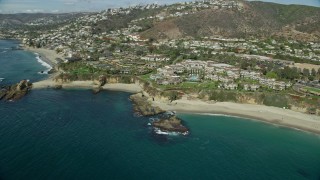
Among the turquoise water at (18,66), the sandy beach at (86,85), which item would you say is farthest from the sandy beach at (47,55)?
the sandy beach at (86,85)

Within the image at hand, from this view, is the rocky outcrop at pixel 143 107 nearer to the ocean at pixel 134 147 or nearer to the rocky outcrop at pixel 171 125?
the ocean at pixel 134 147

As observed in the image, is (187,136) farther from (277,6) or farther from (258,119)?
(277,6)

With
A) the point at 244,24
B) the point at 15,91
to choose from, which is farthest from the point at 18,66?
the point at 244,24

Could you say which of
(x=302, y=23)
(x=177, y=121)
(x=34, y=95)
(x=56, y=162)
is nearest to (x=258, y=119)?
(x=177, y=121)

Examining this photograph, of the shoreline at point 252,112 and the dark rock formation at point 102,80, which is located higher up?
the dark rock formation at point 102,80

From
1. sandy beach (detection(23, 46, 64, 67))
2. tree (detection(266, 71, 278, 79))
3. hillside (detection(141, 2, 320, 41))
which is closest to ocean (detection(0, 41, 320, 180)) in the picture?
tree (detection(266, 71, 278, 79))

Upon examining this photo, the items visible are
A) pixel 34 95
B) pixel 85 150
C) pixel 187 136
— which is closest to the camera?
pixel 85 150
